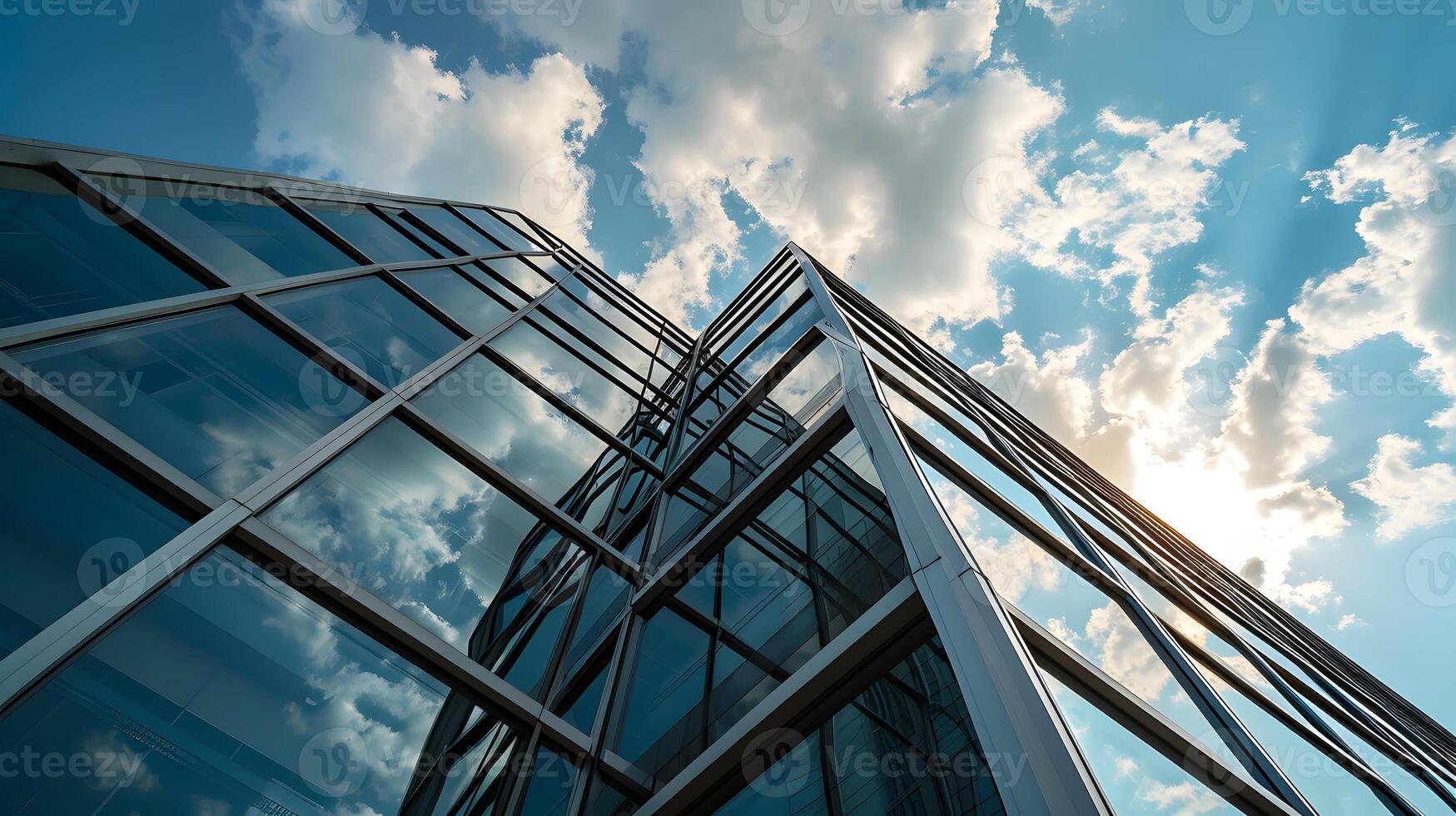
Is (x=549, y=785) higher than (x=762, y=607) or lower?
lower

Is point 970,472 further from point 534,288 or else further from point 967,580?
point 534,288

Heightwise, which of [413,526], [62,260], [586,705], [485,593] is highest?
[62,260]

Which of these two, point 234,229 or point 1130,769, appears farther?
point 234,229

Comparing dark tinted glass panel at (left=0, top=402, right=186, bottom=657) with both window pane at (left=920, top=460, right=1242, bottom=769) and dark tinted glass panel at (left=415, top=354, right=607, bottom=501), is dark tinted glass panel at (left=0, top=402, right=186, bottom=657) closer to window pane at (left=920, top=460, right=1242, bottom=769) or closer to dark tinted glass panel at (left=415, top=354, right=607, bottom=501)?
dark tinted glass panel at (left=415, top=354, right=607, bottom=501)

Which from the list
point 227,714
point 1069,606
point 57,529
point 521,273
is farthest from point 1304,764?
point 521,273

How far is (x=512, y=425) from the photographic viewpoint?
21.5 feet

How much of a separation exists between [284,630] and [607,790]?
2029 mm

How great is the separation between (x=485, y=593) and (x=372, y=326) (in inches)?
101

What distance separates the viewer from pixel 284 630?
365cm

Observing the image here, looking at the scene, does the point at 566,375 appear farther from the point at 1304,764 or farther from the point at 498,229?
the point at 1304,764

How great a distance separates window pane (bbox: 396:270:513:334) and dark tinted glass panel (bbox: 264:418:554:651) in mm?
2514

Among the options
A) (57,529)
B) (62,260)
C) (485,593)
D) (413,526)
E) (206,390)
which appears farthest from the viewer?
(485,593)

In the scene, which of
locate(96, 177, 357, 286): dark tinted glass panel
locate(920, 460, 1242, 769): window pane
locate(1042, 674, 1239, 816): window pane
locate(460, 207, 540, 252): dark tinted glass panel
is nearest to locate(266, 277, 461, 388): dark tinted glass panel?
locate(96, 177, 357, 286): dark tinted glass panel

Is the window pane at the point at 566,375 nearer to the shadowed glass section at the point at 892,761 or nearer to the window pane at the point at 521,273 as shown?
the window pane at the point at 521,273
